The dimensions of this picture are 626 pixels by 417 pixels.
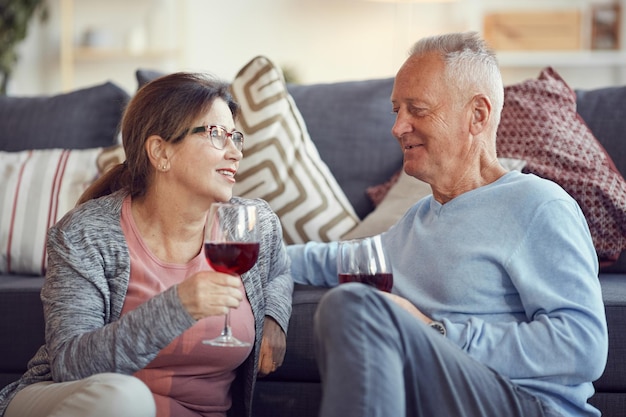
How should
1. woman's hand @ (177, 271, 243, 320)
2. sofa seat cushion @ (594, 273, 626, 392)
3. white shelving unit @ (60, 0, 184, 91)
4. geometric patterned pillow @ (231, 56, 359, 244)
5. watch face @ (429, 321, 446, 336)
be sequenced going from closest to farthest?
woman's hand @ (177, 271, 243, 320)
watch face @ (429, 321, 446, 336)
sofa seat cushion @ (594, 273, 626, 392)
geometric patterned pillow @ (231, 56, 359, 244)
white shelving unit @ (60, 0, 184, 91)

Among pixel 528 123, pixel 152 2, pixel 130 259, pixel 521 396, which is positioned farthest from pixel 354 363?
pixel 152 2

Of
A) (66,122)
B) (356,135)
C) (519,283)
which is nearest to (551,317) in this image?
(519,283)

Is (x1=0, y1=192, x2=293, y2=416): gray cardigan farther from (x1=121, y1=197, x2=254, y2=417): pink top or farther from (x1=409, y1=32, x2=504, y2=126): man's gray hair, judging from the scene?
(x1=409, y1=32, x2=504, y2=126): man's gray hair

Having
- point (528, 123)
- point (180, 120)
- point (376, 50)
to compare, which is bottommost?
point (376, 50)

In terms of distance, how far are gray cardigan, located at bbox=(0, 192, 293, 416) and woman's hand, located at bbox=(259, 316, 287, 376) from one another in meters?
0.01

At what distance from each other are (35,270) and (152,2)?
3.84 m

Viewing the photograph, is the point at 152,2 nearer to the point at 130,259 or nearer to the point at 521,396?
the point at 130,259

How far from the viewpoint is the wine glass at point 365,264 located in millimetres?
1455

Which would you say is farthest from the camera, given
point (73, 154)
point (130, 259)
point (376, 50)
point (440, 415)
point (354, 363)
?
point (376, 50)

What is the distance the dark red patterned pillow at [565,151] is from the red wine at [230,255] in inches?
43.3

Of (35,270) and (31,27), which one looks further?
(31,27)

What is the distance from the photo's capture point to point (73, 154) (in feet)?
8.70

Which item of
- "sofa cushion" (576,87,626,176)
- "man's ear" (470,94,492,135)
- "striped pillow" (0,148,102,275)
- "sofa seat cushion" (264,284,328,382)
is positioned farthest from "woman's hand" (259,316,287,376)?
"sofa cushion" (576,87,626,176)

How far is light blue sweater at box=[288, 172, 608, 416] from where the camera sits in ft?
4.76
